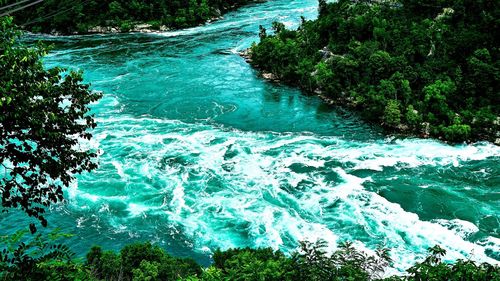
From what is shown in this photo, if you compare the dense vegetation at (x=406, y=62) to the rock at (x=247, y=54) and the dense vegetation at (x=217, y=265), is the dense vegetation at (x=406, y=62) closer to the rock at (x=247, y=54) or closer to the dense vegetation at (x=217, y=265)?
the rock at (x=247, y=54)

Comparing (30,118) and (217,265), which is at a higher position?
(30,118)

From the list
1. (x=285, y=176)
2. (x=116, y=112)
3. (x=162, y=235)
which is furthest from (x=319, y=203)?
(x=116, y=112)

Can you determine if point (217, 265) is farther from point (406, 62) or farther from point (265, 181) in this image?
point (406, 62)

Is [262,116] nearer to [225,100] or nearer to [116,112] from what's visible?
[225,100]

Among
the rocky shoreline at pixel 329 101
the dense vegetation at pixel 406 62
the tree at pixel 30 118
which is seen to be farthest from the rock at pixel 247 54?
the tree at pixel 30 118

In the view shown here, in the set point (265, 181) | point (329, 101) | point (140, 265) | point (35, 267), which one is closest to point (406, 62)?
point (329, 101)
